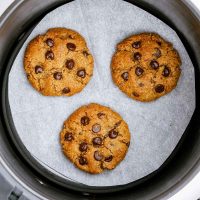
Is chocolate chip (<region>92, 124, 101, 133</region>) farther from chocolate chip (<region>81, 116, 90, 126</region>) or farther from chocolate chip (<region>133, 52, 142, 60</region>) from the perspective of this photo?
chocolate chip (<region>133, 52, 142, 60</region>)

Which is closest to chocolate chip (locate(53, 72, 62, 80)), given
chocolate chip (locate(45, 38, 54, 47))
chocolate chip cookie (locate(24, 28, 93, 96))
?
chocolate chip cookie (locate(24, 28, 93, 96))

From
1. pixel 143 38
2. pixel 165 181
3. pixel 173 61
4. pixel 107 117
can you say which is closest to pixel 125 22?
pixel 143 38

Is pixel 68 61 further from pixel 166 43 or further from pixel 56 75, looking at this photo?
pixel 166 43

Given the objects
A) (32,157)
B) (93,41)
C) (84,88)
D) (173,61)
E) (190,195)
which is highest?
(173,61)

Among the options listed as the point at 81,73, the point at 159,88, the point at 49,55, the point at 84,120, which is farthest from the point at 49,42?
the point at 159,88

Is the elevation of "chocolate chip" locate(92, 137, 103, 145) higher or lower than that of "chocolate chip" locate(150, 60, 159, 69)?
lower

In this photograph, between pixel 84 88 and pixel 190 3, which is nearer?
pixel 190 3
